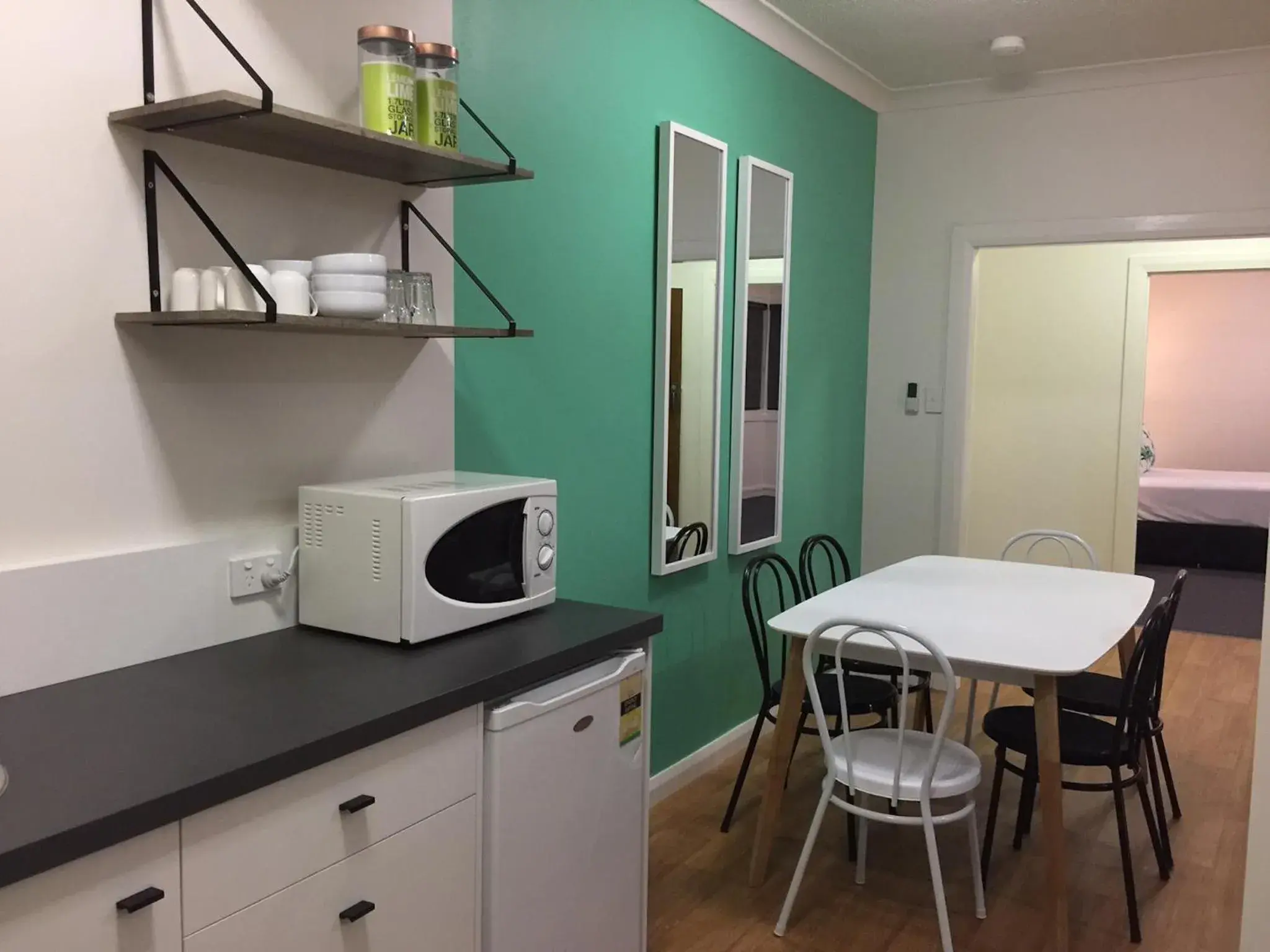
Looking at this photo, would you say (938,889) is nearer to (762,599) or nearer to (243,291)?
(762,599)

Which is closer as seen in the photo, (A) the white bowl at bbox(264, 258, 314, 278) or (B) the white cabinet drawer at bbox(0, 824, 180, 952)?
(B) the white cabinet drawer at bbox(0, 824, 180, 952)

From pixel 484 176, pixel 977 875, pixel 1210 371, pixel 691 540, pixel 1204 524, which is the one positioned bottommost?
pixel 977 875

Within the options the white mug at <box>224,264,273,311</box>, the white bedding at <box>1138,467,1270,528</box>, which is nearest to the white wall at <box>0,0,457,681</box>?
the white mug at <box>224,264,273,311</box>

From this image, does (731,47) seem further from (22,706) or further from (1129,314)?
(1129,314)

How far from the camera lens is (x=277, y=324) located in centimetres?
169

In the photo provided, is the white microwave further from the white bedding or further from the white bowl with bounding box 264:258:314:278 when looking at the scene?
the white bedding

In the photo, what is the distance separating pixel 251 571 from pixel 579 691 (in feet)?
2.16

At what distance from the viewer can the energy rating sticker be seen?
7.05 feet

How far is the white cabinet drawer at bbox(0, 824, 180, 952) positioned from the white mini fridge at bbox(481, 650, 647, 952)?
0.61 m

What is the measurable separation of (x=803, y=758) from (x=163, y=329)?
2.64m

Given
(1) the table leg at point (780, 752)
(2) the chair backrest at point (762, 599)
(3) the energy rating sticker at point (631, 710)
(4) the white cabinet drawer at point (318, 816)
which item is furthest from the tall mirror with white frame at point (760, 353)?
(4) the white cabinet drawer at point (318, 816)

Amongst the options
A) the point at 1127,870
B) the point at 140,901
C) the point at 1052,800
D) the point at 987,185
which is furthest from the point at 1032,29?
the point at 140,901

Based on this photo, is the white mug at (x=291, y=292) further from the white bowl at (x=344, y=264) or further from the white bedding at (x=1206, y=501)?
the white bedding at (x=1206, y=501)

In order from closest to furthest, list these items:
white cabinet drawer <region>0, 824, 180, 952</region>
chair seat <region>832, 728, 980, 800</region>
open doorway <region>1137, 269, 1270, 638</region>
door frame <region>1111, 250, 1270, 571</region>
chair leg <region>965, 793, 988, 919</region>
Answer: white cabinet drawer <region>0, 824, 180, 952</region> → chair seat <region>832, 728, 980, 800</region> → chair leg <region>965, 793, 988, 919</region> → door frame <region>1111, 250, 1270, 571</region> → open doorway <region>1137, 269, 1270, 638</region>
